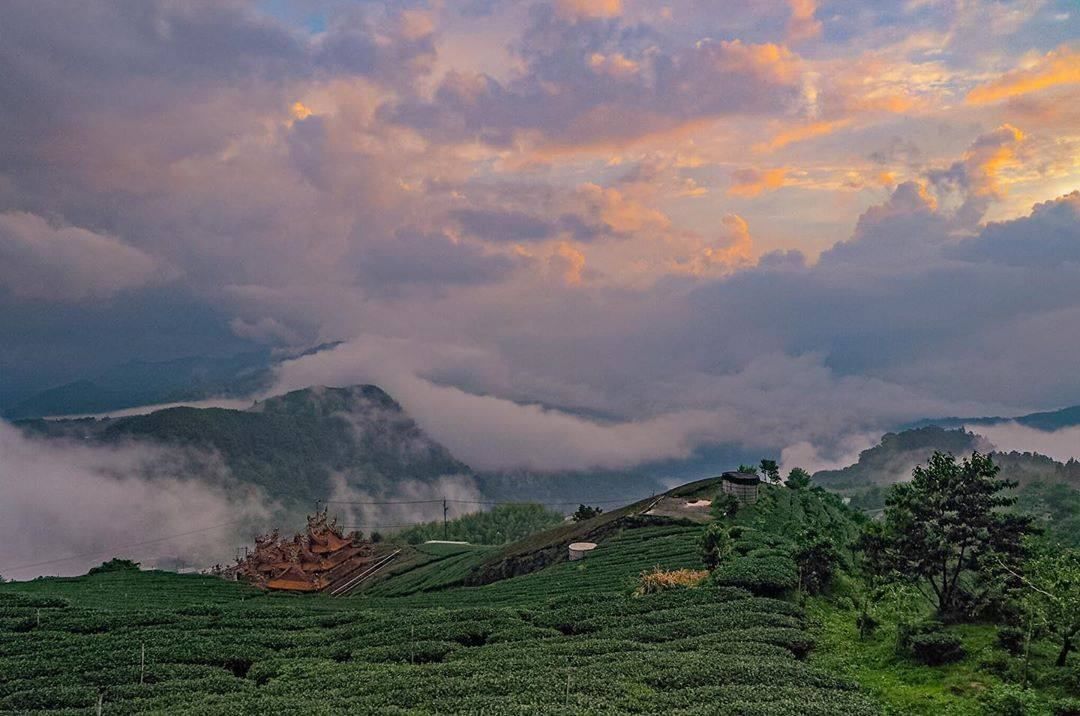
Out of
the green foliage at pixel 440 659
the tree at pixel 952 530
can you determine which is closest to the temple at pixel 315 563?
the green foliage at pixel 440 659

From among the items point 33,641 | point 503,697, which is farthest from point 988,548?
point 33,641

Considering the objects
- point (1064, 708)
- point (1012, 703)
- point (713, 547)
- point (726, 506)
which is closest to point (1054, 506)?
point (726, 506)

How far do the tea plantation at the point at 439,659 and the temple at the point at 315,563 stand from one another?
40827 millimetres

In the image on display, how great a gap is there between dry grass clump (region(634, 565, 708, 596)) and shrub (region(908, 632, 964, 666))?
1381 centimetres

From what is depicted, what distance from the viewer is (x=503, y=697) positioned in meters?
22.8

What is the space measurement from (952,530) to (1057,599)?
6.58m

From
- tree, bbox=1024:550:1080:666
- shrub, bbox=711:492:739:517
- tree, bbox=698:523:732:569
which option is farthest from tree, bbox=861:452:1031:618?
shrub, bbox=711:492:739:517

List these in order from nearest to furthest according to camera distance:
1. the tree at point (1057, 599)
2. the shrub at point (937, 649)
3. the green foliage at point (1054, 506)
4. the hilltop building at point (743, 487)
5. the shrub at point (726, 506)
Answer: the tree at point (1057, 599) → the shrub at point (937, 649) → the shrub at point (726, 506) → the hilltop building at point (743, 487) → the green foliage at point (1054, 506)

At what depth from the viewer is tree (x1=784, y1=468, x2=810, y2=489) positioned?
251ft

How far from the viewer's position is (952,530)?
3055 centimetres

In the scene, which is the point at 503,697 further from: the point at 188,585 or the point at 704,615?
the point at 188,585

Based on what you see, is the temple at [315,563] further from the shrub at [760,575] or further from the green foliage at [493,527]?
the shrub at [760,575]

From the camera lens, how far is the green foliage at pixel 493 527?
5866 inches

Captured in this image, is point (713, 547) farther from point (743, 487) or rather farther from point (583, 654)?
point (743, 487)
